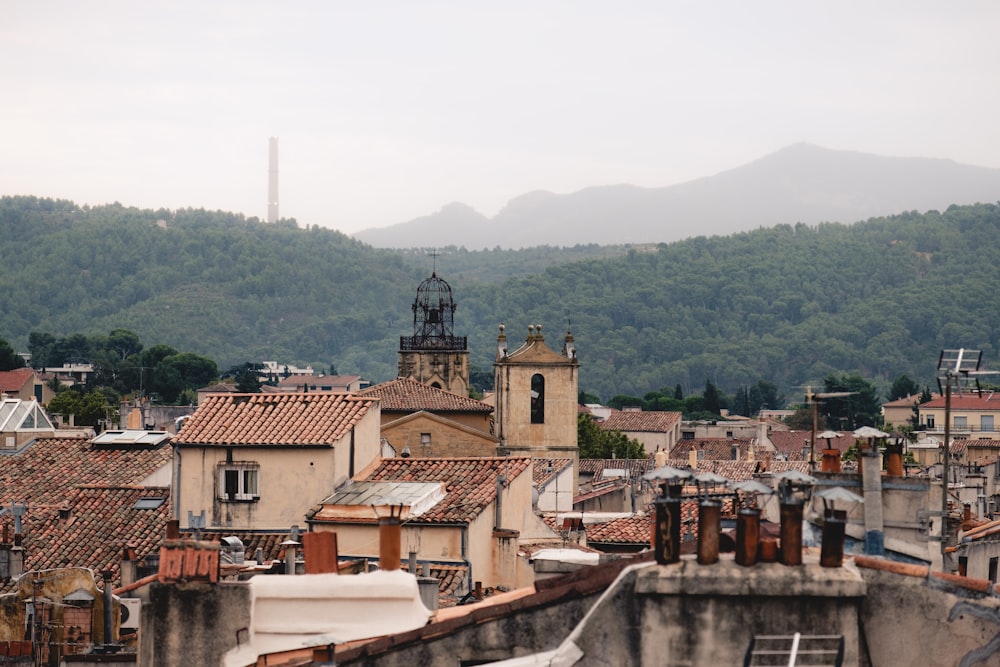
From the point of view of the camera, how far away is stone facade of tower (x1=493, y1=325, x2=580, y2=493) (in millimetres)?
65625

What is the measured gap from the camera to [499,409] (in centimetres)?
6606

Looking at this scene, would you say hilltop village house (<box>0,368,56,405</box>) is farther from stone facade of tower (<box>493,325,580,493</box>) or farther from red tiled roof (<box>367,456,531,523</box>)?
red tiled roof (<box>367,456,531,523</box>)

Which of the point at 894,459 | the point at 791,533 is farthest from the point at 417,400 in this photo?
the point at 791,533

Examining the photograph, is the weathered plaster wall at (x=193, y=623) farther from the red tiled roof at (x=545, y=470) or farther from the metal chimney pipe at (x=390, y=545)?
the red tiled roof at (x=545, y=470)

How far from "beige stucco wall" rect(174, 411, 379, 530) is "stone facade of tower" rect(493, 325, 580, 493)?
124 ft

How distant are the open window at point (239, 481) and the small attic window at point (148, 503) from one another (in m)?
2.39

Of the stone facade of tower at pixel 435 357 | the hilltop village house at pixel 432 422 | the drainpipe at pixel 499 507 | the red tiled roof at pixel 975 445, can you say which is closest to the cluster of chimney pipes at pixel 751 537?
the drainpipe at pixel 499 507

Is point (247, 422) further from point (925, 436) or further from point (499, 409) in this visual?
point (499, 409)

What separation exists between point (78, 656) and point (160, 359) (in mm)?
164475

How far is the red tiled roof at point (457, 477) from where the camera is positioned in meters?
25.0

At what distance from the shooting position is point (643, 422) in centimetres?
12850

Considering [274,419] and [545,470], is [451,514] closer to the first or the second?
A: [274,419]

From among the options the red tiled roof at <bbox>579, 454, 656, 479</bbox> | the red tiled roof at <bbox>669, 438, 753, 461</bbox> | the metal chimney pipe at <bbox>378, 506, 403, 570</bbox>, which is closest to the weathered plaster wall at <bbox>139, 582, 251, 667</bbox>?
the metal chimney pipe at <bbox>378, 506, 403, 570</bbox>

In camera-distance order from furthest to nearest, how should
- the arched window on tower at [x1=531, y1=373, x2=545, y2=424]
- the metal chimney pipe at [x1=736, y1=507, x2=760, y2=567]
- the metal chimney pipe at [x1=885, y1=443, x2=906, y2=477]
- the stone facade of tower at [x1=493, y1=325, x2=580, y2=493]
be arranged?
the arched window on tower at [x1=531, y1=373, x2=545, y2=424] → the stone facade of tower at [x1=493, y1=325, x2=580, y2=493] → the metal chimney pipe at [x1=885, y1=443, x2=906, y2=477] → the metal chimney pipe at [x1=736, y1=507, x2=760, y2=567]
